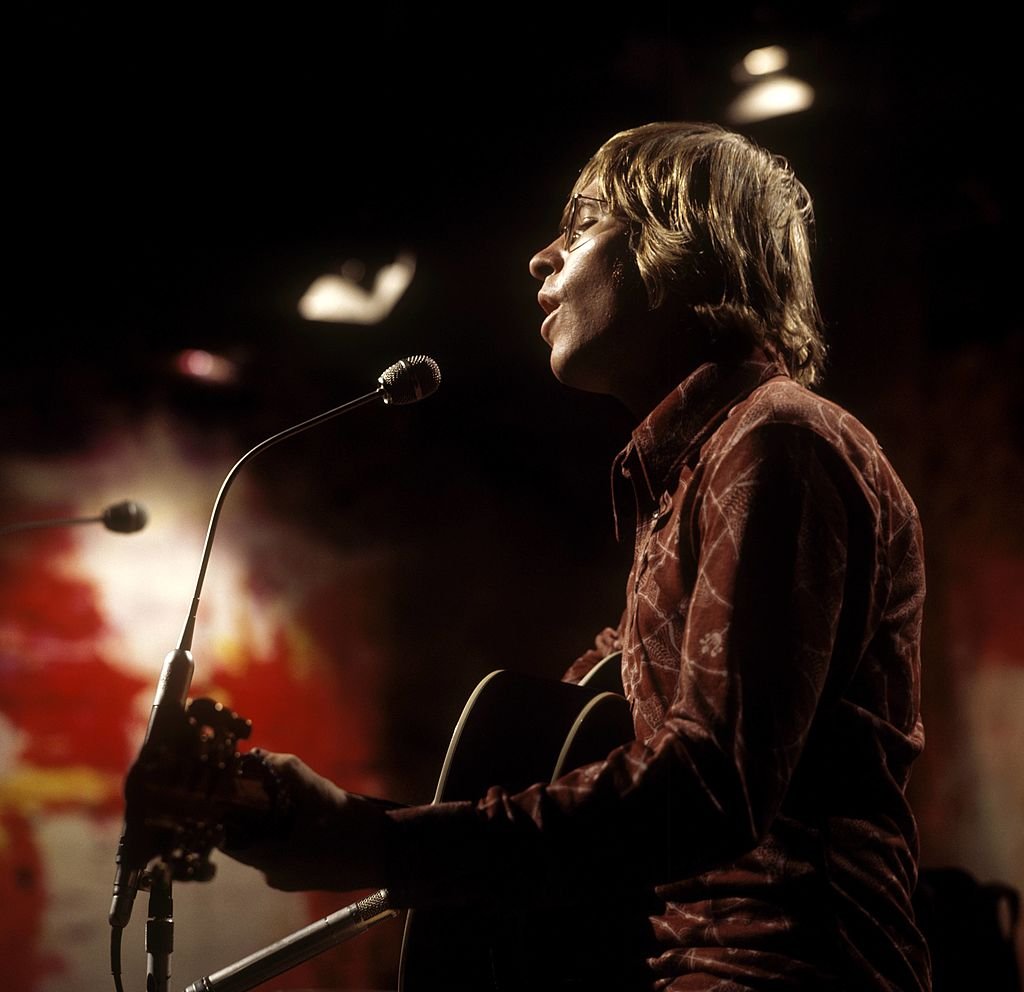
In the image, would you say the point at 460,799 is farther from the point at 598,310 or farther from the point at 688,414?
the point at 598,310

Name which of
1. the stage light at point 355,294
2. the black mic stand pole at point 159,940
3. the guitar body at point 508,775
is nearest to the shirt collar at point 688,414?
the guitar body at point 508,775

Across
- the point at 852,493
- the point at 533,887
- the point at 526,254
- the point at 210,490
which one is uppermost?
the point at 210,490

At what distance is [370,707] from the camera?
7.15 meters

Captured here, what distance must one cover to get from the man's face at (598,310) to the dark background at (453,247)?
7.25ft

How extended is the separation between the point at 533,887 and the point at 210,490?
637cm

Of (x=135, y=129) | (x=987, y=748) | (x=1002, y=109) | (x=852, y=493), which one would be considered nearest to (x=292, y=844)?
(x=852, y=493)

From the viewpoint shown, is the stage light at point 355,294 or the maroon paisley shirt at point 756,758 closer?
the maroon paisley shirt at point 756,758

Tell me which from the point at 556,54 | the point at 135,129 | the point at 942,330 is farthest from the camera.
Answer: the point at 942,330

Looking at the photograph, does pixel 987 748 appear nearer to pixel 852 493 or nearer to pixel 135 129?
pixel 852 493

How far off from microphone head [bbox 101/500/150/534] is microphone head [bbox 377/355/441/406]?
2.08 metres

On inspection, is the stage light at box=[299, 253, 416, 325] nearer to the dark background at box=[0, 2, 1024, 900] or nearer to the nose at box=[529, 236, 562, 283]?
the dark background at box=[0, 2, 1024, 900]

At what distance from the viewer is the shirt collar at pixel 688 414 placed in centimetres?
160

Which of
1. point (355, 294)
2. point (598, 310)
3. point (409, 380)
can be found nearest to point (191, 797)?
point (409, 380)

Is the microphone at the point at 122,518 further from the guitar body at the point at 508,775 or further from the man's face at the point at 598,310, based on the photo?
the guitar body at the point at 508,775
